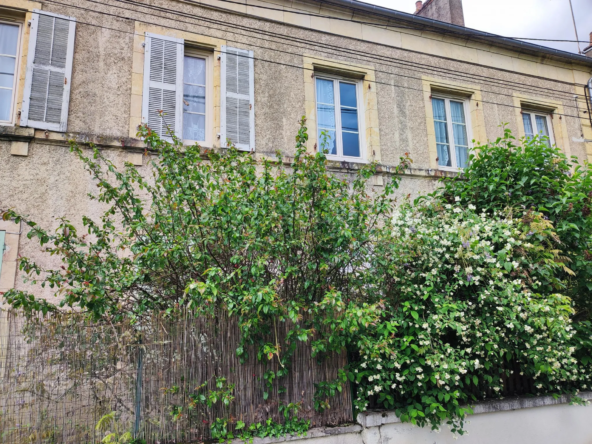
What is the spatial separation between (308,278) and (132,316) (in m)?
1.64

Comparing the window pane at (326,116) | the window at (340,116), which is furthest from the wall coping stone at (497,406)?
the window pane at (326,116)

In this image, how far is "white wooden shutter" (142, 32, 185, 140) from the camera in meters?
6.95

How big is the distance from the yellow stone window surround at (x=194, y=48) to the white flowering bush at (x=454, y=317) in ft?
13.3

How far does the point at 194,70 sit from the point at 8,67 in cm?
277

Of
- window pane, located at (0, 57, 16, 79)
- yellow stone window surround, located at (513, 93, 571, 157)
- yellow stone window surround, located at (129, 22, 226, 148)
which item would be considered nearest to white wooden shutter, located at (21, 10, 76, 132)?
window pane, located at (0, 57, 16, 79)

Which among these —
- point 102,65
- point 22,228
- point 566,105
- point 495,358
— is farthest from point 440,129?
point 22,228

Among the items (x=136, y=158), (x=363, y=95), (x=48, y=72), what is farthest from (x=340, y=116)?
(x=48, y=72)

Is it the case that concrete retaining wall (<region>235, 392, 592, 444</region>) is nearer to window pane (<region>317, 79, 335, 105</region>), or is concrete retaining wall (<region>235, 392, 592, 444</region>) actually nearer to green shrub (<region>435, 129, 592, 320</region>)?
green shrub (<region>435, 129, 592, 320</region>)

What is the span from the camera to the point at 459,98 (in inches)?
372

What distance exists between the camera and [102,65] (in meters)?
6.79

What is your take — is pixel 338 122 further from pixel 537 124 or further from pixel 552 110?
pixel 552 110

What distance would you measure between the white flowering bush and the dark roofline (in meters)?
5.58

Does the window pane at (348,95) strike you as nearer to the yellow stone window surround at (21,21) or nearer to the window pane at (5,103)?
the yellow stone window surround at (21,21)

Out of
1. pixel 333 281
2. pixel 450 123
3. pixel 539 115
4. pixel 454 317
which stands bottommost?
pixel 454 317
